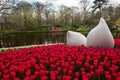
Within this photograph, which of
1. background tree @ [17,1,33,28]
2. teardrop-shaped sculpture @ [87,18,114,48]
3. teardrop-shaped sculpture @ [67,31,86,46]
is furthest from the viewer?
background tree @ [17,1,33,28]

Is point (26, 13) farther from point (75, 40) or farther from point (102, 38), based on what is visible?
point (102, 38)

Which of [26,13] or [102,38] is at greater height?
[26,13]

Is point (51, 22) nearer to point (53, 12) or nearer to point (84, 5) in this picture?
point (53, 12)

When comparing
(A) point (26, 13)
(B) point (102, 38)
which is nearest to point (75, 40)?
(B) point (102, 38)

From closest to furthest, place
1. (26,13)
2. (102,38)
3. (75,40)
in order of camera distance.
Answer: (102,38), (75,40), (26,13)

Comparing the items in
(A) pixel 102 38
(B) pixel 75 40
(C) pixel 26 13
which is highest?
(C) pixel 26 13

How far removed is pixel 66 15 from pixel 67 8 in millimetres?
3907

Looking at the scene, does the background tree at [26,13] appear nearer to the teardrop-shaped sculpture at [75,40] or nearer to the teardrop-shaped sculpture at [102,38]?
the teardrop-shaped sculpture at [75,40]

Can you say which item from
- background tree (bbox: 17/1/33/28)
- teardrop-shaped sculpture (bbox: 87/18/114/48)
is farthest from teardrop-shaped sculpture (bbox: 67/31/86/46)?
background tree (bbox: 17/1/33/28)

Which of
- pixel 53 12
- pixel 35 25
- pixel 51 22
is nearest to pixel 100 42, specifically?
pixel 35 25

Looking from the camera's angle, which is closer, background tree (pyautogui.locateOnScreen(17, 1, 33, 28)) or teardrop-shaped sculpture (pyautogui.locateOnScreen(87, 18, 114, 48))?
teardrop-shaped sculpture (pyautogui.locateOnScreen(87, 18, 114, 48))

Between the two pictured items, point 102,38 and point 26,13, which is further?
point 26,13

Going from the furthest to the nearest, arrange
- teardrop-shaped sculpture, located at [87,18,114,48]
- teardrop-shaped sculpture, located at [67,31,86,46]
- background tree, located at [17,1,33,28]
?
background tree, located at [17,1,33,28]
teardrop-shaped sculpture, located at [67,31,86,46]
teardrop-shaped sculpture, located at [87,18,114,48]

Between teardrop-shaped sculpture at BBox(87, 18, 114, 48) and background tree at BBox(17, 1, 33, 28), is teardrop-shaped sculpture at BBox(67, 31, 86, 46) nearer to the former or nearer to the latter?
teardrop-shaped sculpture at BBox(87, 18, 114, 48)
